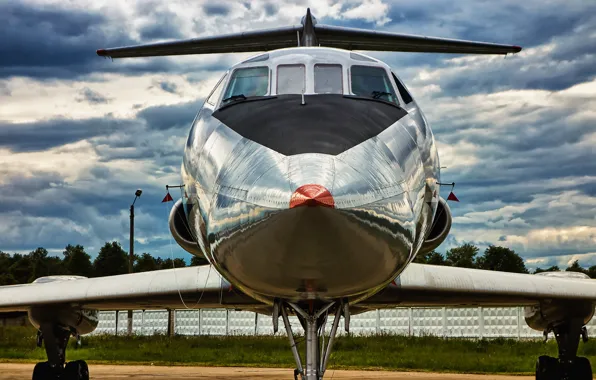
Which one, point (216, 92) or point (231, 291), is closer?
point (216, 92)

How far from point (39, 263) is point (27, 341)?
55299 millimetres

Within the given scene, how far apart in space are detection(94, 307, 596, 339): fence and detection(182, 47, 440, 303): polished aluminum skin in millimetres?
20845

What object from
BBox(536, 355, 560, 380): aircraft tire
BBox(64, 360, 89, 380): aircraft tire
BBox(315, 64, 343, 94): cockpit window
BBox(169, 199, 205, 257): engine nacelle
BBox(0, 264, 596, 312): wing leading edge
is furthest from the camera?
BBox(64, 360, 89, 380): aircraft tire

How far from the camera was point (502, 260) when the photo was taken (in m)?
65.4

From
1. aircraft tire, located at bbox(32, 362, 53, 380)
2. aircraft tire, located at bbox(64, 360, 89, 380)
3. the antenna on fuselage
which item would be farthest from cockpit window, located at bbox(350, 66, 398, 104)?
aircraft tire, located at bbox(32, 362, 53, 380)

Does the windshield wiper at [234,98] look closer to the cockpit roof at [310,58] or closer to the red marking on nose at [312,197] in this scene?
the cockpit roof at [310,58]

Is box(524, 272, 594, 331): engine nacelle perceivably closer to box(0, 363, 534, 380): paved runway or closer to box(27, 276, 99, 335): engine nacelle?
box(0, 363, 534, 380): paved runway

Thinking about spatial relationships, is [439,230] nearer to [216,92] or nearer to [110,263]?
[216,92]

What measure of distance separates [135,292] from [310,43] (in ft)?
19.3

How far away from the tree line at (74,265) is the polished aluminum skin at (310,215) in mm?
65946

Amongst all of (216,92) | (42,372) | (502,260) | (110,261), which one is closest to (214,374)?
(42,372)

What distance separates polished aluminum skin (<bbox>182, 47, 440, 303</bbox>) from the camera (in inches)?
213

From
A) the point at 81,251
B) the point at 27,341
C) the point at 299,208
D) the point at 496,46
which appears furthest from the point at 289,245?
the point at 81,251

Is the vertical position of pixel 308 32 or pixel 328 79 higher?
pixel 308 32
